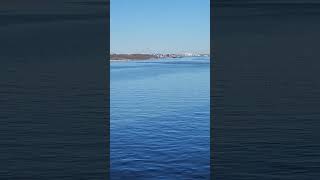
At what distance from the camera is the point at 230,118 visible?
621 inches

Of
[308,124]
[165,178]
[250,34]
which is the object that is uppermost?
[250,34]

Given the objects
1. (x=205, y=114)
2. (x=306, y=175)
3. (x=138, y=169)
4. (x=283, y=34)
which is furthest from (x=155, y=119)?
(x=306, y=175)

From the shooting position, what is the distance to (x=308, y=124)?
15531 millimetres

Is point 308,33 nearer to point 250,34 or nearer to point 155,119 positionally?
point 250,34

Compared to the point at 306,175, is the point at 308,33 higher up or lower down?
higher up
